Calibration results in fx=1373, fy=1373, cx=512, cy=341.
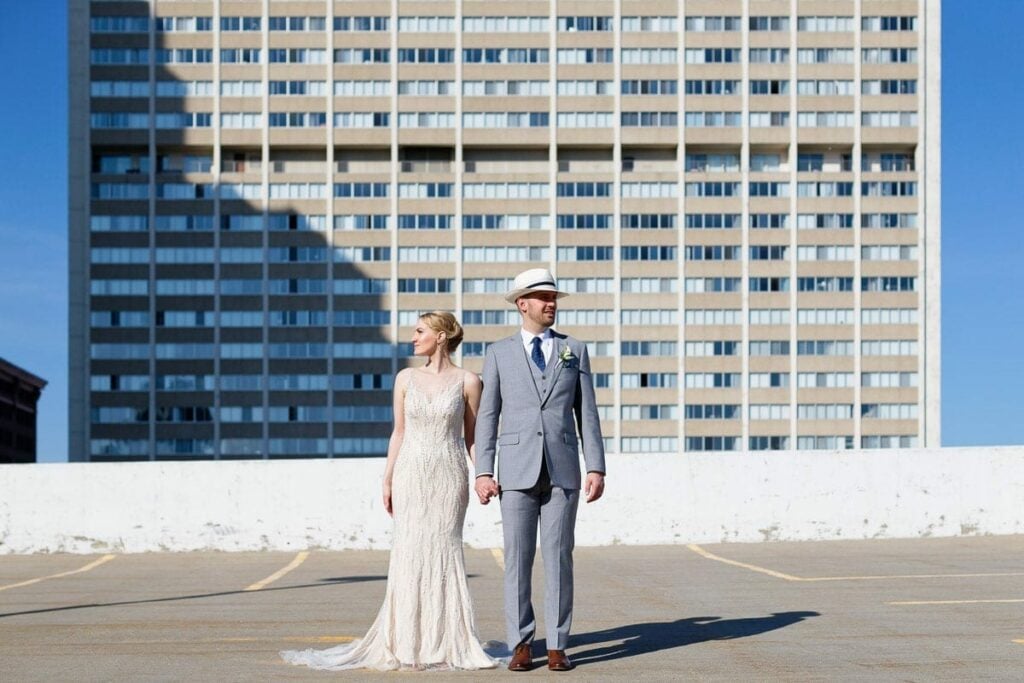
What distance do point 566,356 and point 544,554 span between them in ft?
3.40

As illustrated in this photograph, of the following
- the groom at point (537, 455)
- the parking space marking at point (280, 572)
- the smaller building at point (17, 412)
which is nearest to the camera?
the groom at point (537, 455)

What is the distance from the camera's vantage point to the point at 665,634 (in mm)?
8633

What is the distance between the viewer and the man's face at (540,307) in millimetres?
7262

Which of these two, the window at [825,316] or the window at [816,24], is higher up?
the window at [816,24]

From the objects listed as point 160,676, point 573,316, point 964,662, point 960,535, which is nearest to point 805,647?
point 964,662

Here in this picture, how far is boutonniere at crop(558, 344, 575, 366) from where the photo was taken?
717cm

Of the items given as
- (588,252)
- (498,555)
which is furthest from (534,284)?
(588,252)

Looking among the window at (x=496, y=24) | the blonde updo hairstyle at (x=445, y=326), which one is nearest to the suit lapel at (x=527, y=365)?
the blonde updo hairstyle at (x=445, y=326)

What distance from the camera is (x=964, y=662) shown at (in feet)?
23.7

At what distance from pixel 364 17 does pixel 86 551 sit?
98258mm

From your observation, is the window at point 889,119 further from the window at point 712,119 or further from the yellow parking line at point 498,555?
the yellow parking line at point 498,555

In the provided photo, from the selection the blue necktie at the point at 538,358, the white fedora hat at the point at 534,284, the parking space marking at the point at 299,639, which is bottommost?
the parking space marking at the point at 299,639

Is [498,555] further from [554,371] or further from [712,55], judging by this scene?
[712,55]

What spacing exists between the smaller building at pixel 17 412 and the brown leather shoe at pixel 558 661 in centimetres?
10691
